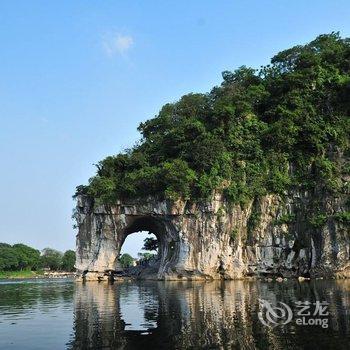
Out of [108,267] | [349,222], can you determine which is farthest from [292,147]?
[108,267]

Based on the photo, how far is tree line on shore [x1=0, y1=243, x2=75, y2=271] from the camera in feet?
311

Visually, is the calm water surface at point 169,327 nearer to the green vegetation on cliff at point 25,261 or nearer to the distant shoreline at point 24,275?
the distant shoreline at point 24,275

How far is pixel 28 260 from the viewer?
100250 millimetres

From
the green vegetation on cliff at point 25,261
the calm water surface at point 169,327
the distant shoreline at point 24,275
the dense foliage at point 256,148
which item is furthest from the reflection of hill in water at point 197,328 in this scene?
the green vegetation on cliff at point 25,261

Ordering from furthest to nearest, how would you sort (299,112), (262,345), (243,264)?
(299,112)
(243,264)
(262,345)

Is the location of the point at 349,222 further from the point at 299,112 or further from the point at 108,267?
the point at 108,267

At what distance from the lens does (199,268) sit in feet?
139

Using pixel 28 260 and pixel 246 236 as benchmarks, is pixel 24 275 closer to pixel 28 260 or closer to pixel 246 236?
pixel 28 260

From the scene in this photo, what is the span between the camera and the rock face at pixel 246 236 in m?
41.9

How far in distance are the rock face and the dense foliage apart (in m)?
1.40

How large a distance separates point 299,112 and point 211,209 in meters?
13.9

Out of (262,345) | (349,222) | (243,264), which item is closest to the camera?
(262,345)

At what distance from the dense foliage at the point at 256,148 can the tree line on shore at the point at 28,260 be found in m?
55.2

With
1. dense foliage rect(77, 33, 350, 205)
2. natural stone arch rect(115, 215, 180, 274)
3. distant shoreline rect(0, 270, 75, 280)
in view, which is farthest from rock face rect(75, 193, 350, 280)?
distant shoreline rect(0, 270, 75, 280)
